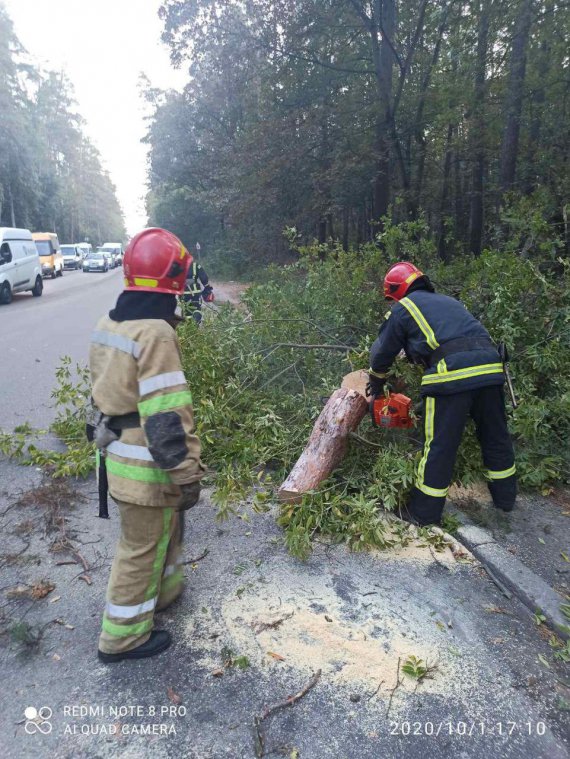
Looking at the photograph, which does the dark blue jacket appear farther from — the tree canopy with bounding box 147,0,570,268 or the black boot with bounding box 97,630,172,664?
the tree canopy with bounding box 147,0,570,268

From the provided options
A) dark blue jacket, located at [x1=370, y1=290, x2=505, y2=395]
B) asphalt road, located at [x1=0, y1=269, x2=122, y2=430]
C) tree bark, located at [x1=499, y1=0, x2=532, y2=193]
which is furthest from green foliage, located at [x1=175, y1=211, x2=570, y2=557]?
tree bark, located at [x1=499, y1=0, x2=532, y2=193]

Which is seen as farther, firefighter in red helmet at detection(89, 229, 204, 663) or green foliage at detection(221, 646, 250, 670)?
green foliage at detection(221, 646, 250, 670)

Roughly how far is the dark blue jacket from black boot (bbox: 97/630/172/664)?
214cm

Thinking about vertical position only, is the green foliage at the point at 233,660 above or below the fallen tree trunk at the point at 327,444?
below

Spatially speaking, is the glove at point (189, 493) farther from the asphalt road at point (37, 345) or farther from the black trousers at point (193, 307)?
the asphalt road at point (37, 345)

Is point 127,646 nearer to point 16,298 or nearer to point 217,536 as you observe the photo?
point 217,536

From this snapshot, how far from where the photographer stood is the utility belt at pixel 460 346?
328cm

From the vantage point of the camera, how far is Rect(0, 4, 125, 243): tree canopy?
33312 millimetres

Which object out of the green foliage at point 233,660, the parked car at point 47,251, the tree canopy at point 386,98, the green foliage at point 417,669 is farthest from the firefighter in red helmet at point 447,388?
the parked car at point 47,251

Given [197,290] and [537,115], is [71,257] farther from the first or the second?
[197,290]

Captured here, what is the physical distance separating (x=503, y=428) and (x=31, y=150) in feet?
130

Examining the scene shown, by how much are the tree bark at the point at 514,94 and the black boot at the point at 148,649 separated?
35.2ft

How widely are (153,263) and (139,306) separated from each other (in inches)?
7.7

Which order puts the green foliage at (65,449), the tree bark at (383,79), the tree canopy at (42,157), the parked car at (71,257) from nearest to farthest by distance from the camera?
the green foliage at (65,449), the tree bark at (383,79), the tree canopy at (42,157), the parked car at (71,257)
